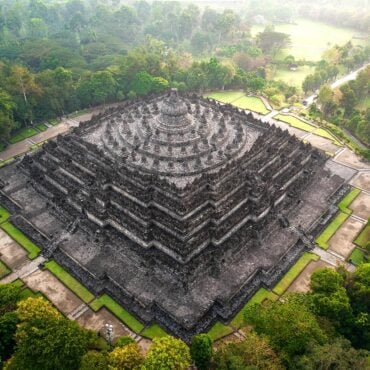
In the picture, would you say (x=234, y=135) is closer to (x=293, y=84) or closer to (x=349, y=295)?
(x=349, y=295)

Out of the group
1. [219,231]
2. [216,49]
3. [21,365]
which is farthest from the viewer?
[216,49]

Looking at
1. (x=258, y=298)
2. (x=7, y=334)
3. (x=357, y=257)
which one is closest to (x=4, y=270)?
(x=7, y=334)

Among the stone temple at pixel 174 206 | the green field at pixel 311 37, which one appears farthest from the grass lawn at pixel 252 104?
the green field at pixel 311 37

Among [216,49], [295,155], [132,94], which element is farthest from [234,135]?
[216,49]

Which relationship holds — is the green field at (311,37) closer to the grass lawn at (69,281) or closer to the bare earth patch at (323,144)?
the bare earth patch at (323,144)

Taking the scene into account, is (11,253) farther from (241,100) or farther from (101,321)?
(241,100)

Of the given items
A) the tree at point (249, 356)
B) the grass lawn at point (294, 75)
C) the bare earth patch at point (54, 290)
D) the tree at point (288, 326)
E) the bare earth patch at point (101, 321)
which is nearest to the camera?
the tree at point (249, 356)

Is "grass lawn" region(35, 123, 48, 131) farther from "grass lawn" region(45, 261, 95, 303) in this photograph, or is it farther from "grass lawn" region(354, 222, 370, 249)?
"grass lawn" region(354, 222, 370, 249)
